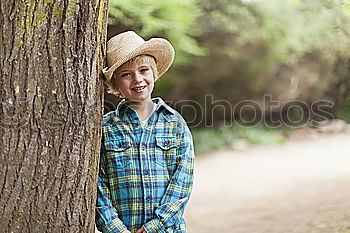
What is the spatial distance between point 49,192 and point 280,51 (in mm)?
9333

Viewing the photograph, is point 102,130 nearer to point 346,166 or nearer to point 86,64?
point 86,64

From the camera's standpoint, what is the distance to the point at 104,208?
2289mm

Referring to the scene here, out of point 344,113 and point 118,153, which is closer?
point 118,153

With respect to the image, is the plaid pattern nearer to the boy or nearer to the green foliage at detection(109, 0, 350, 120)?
the boy

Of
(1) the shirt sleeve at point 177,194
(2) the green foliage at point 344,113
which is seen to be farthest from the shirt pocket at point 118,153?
(2) the green foliage at point 344,113

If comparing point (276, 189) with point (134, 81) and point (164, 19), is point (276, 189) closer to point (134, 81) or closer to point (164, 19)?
point (164, 19)

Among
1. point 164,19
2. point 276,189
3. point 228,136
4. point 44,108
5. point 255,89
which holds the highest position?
point 164,19

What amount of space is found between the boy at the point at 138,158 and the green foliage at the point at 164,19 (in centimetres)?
459

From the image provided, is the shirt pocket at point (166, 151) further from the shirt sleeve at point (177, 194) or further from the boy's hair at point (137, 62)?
the boy's hair at point (137, 62)

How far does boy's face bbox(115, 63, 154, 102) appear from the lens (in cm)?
232

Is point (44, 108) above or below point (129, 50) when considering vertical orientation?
below

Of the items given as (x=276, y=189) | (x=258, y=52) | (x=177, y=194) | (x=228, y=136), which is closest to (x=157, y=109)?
(x=177, y=194)

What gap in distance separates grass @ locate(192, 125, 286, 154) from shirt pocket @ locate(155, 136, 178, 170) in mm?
7634

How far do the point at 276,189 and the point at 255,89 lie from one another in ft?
15.1
